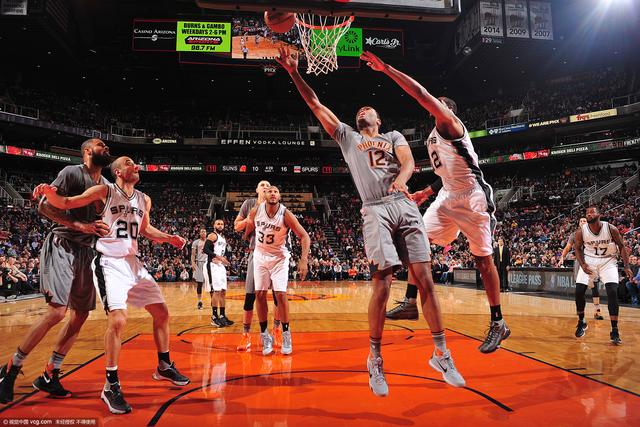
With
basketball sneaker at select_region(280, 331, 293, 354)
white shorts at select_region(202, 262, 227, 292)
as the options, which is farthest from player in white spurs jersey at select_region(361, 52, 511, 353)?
white shorts at select_region(202, 262, 227, 292)

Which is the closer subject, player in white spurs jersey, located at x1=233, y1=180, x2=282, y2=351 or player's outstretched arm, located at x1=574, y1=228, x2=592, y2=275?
player in white spurs jersey, located at x1=233, y1=180, x2=282, y2=351

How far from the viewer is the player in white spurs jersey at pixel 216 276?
8.34m

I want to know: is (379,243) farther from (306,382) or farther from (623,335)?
(623,335)

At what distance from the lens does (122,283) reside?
385cm

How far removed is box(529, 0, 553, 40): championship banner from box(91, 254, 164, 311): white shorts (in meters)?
28.5

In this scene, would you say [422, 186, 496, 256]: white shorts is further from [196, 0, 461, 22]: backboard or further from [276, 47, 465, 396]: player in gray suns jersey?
[196, 0, 461, 22]: backboard

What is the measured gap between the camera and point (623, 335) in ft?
22.5

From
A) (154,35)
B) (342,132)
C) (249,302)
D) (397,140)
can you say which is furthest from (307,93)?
(154,35)

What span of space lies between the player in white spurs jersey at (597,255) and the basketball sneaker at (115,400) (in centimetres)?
631

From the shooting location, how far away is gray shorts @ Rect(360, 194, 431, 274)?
12.0ft

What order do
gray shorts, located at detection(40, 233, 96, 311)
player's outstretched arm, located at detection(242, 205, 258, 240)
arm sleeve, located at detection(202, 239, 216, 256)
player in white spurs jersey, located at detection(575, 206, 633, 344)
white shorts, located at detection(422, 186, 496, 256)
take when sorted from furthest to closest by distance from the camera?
1. arm sleeve, located at detection(202, 239, 216, 256)
2. player in white spurs jersey, located at detection(575, 206, 633, 344)
3. player's outstretched arm, located at detection(242, 205, 258, 240)
4. white shorts, located at detection(422, 186, 496, 256)
5. gray shorts, located at detection(40, 233, 96, 311)

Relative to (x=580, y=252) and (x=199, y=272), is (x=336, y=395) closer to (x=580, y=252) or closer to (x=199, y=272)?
(x=580, y=252)

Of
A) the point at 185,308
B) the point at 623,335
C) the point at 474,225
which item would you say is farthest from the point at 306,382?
the point at 185,308

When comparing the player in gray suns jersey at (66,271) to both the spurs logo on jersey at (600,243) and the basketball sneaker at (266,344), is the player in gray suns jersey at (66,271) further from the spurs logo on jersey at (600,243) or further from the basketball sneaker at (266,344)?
the spurs logo on jersey at (600,243)
